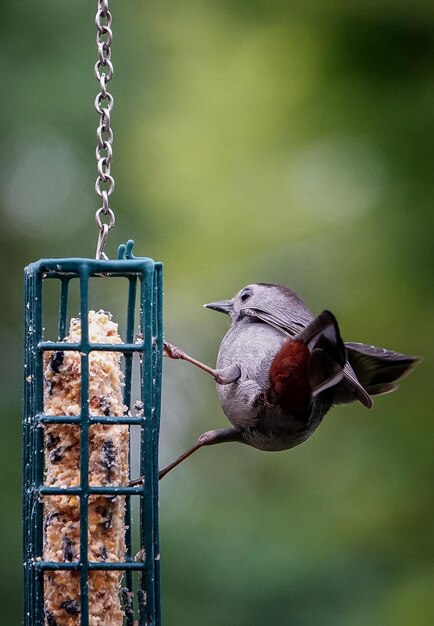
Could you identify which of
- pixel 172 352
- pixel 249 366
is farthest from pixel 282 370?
pixel 172 352

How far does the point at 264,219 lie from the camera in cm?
628

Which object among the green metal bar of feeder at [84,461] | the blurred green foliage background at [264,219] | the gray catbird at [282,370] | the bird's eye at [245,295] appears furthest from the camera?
the blurred green foliage background at [264,219]

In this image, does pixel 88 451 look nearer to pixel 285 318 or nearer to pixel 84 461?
pixel 84 461

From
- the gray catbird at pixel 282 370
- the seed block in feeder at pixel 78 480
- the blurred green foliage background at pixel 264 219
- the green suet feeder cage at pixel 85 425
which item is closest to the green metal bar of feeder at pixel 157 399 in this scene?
the green suet feeder cage at pixel 85 425

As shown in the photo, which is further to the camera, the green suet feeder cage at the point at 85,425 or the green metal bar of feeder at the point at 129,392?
the green metal bar of feeder at the point at 129,392

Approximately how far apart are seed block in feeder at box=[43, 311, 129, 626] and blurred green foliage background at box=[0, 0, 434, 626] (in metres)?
2.29

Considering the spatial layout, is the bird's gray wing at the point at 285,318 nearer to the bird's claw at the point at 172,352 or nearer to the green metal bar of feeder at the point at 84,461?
the bird's claw at the point at 172,352

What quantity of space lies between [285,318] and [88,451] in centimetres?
122

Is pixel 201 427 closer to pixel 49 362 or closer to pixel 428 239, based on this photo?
pixel 428 239

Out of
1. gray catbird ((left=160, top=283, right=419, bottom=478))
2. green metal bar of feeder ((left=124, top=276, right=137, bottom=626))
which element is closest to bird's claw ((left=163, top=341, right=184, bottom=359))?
gray catbird ((left=160, top=283, right=419, bottom=478))

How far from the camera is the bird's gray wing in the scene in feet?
13.9

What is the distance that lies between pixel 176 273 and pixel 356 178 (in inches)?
48.8

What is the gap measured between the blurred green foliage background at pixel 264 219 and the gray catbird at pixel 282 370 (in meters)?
1.57

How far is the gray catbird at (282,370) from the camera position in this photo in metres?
3.91
